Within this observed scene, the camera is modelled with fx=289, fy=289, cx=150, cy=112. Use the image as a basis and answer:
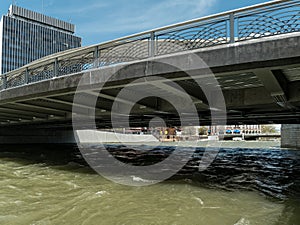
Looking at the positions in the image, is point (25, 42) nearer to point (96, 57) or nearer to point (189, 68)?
point (96, 57)

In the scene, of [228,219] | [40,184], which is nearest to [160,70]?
[228,219]

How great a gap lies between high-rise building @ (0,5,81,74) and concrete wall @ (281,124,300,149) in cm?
9279

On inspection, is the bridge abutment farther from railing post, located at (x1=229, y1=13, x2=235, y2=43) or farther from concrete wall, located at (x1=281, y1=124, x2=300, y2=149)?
railing post, located at (x1=229, y1=13, x2=235, y2=43)

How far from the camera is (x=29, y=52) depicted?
115 meters

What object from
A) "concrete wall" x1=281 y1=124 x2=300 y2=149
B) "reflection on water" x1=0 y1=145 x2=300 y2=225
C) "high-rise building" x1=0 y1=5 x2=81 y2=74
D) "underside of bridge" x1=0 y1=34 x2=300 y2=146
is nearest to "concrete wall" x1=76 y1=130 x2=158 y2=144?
"concrete wall" x1=281 y1=124 x2=300 y2=149

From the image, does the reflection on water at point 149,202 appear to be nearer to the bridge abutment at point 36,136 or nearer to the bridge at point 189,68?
the bridge at point 189,68

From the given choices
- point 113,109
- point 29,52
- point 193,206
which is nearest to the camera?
point 193,206

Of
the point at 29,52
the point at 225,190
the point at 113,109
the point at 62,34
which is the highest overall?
the point at 62,34

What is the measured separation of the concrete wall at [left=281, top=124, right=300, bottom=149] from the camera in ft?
143

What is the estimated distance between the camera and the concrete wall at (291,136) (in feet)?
143

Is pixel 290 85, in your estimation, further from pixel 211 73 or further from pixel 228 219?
pixel 228 219

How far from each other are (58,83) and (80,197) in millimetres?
5187

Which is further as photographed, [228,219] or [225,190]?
[225,190]

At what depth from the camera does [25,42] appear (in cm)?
11275
